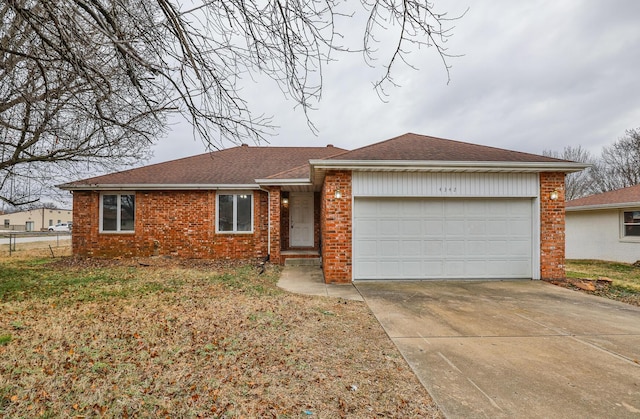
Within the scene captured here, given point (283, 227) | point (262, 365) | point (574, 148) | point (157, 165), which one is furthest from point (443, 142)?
point (574, 148)

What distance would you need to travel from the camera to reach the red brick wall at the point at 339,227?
7199mm

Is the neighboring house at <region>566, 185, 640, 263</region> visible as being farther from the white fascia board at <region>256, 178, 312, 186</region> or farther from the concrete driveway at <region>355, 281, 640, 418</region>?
the white fascia board at <region>256, 178, 312, 186</region>

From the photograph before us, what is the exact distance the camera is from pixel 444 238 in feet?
24.6

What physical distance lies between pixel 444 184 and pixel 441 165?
0.62 metres

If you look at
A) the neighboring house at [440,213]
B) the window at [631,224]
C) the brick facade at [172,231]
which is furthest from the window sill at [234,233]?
the window at [631,224]

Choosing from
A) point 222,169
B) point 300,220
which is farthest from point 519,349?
point 222,169

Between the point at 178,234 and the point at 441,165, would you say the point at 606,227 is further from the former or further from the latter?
the point at 178,234

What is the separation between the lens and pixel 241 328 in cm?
415

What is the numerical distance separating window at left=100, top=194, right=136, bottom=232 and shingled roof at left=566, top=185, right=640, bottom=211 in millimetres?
18607

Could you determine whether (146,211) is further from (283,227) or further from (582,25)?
(582,25)

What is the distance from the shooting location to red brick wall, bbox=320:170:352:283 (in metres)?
7.20

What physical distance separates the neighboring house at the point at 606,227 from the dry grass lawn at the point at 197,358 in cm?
1283

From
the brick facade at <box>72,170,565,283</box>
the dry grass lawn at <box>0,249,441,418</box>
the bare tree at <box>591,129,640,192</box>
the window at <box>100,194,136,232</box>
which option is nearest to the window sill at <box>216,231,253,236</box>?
the brick facade at <box>72,170,565,283</box>

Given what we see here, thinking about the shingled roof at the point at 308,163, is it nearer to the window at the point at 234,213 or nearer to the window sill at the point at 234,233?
the window at the point at 234,213
